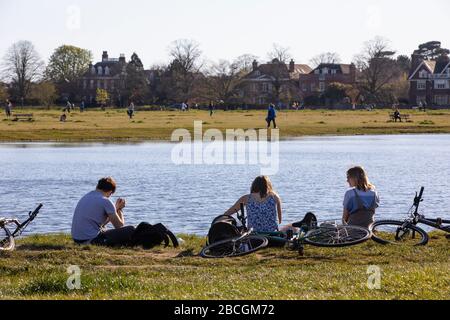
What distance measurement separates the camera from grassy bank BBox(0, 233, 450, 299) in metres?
10.6

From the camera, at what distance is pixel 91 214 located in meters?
15.9

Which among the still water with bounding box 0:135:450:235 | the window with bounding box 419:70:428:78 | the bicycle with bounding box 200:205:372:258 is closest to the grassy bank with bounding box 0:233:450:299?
the bicycle with bounding box 200:205:372:258

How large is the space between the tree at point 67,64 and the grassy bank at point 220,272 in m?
142

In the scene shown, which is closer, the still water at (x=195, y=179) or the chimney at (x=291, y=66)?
the still water at (x=195, y=179)

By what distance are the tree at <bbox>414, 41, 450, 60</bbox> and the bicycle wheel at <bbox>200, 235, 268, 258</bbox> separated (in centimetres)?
17461

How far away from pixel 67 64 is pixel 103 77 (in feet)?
27.6

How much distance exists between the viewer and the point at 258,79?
165 metres

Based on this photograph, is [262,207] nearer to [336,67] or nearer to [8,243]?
[8,243]

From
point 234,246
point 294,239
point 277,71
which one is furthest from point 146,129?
point 277,71

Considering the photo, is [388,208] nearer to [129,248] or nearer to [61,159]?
[129,248]

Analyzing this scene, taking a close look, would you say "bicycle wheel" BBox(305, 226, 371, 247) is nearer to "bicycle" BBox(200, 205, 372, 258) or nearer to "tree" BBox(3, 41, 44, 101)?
"bicycle" BBox(200, 205, 372, 258)

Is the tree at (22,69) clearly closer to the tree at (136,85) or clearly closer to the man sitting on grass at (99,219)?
the tree at (136,85)

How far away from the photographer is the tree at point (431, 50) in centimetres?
18500

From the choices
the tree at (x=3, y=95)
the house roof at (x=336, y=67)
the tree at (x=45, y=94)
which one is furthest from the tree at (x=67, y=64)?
the house roof at (x=336, y=67)
